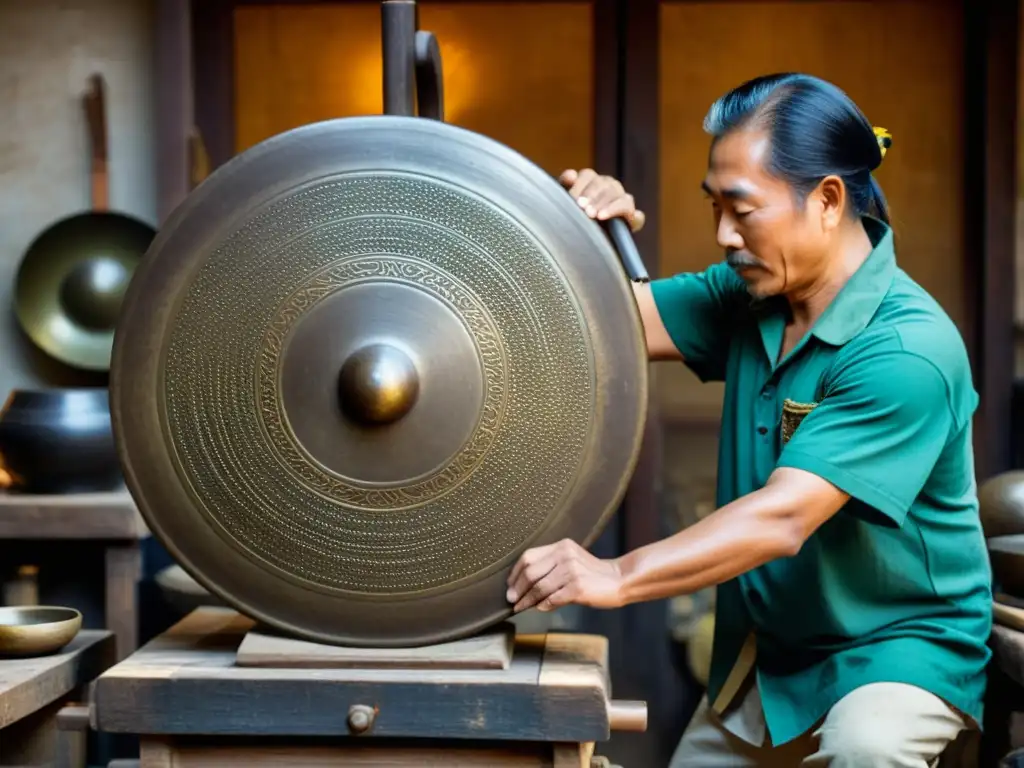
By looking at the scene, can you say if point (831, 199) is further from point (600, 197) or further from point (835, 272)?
point (600, 197)

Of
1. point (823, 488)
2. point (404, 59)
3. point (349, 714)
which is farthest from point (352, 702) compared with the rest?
point (404, 59)

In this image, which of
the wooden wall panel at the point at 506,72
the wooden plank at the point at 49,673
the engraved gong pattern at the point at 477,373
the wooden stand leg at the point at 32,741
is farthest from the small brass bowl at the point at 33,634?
the wooden wall panel at the point at 506,72

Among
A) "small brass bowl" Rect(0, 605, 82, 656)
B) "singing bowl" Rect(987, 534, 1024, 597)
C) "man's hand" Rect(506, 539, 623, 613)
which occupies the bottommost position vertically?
"small brass bowl" Rect(0, 605, 82, 656)

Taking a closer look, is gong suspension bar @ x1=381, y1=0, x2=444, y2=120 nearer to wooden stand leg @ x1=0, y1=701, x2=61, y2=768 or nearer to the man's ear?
the man's ear

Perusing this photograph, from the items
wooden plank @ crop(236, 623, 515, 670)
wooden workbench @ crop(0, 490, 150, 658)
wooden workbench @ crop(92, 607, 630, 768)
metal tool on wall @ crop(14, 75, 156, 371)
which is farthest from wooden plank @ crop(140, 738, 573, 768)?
metal tool on wall @ crop(14, 75, 156, 371)

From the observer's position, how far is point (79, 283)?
11.5 ft

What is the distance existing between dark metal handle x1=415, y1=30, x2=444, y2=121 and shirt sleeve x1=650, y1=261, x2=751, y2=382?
515 millimetres

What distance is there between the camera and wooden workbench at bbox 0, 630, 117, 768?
91.9 inches

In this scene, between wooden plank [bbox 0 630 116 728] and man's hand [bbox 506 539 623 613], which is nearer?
man's hand [bbox 506 539 623 613]

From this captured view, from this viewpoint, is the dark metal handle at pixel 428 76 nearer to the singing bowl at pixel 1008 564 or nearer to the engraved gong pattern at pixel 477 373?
the engraved gong pattern at pixel 477 373

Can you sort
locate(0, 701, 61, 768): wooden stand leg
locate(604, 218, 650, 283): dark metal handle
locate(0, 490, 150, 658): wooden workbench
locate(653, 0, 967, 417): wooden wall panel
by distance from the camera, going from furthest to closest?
locate(653, 0, 967, 417): wooden wall panel, locate(0, 490, 150, 658): wooden workbench, locate(0, 701, 61, 768): wooden stand leg, locate(604, 218, 650, 283): dark metal handle

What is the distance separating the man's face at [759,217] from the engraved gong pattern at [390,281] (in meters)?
0.44

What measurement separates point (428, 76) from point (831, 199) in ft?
2.22

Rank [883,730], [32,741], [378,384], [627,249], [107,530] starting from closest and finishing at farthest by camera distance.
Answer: [378,384] → [883,730] → [627,249] → [32,741] → [107,530]
